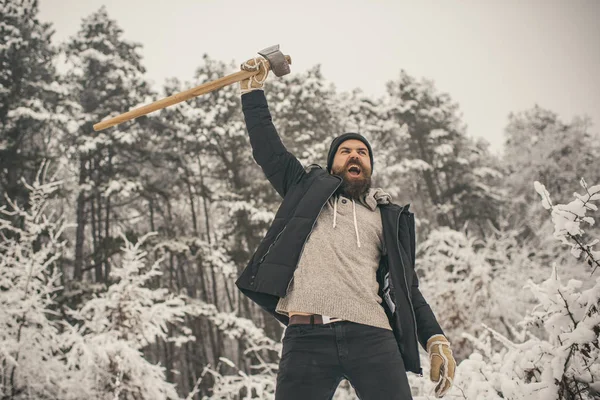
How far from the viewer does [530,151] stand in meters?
19.8

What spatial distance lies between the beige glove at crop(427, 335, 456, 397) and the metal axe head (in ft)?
6.63

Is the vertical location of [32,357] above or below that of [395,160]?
below

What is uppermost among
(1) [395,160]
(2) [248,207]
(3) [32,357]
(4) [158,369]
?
(1) [395,160]

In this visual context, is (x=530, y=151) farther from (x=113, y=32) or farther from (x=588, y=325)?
(x=588, y=325)

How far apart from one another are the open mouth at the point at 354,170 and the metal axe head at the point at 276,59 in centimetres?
85

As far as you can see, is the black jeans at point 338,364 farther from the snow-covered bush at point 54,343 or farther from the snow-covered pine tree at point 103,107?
the snow-covered pine tree at point 103,107

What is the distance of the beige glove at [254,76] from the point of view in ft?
8.81

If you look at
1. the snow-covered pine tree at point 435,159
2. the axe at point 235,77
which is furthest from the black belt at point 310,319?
the snow-covered pine tree at point 435,159

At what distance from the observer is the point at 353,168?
9.00ft

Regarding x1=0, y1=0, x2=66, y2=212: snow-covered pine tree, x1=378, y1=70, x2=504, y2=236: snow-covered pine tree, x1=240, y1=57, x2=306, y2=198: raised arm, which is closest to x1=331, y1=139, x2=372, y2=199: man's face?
x1=240, y1=57, x2=306, y2=198: raised arm

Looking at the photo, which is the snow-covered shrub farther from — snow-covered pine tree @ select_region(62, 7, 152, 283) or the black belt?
snow-covered pine tree @ select_region(62, 7, 152, 283)

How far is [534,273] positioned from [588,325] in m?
10.7

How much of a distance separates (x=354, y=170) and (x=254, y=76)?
933mm

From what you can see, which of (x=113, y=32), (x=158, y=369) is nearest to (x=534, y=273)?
(x=158, y=369)
